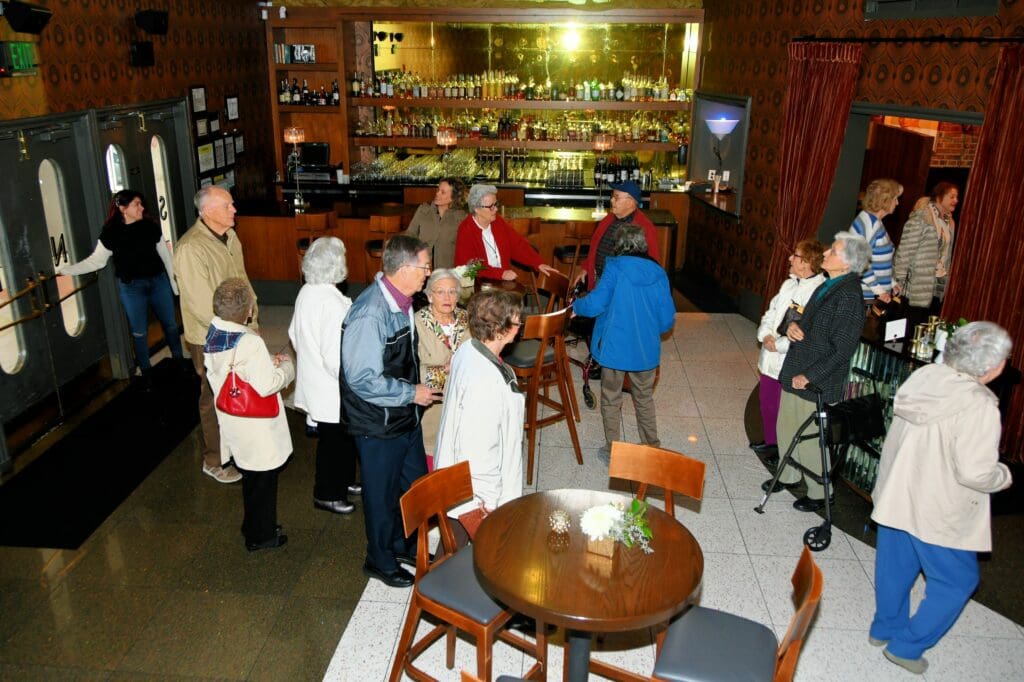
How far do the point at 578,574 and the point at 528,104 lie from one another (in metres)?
8.54

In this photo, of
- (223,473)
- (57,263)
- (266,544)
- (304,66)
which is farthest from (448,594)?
(304,66)

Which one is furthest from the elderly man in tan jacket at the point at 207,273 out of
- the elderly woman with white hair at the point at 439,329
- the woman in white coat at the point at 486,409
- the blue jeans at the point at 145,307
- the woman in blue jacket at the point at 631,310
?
the woman in blue jacket at the point at 631,310

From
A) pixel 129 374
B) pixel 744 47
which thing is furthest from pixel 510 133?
pixel 129 374

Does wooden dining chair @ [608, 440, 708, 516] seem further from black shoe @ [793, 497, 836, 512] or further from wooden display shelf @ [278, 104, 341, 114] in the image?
wooden display shelf @ [278, 104, 341, 114]

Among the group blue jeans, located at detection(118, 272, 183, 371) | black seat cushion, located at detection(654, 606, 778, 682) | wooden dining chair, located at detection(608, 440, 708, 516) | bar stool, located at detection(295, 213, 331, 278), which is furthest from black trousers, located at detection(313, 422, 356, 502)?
bar stool, located at detection(295, 213, 331, 278)

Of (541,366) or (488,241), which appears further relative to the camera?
(488,241)

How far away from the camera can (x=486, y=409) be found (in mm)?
3412

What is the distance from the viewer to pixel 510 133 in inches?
423

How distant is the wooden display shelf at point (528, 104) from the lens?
34.0 ft

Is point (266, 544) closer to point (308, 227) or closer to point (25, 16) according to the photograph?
point (25, 16)

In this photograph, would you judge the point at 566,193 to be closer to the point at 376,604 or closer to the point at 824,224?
the point at 824,224

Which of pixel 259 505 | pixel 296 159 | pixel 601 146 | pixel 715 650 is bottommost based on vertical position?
pixel 259 505

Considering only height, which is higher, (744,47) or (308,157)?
(744,47)

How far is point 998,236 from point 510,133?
264 inches
